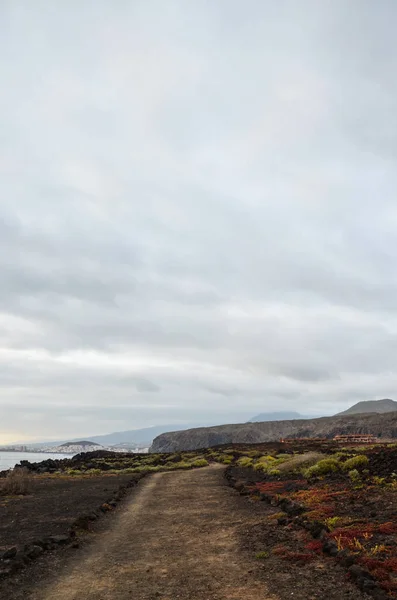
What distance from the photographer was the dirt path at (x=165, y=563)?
10.2 meters

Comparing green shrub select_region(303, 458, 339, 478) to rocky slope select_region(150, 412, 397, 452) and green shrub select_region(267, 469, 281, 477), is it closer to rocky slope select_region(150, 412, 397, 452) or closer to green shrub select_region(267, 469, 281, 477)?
green shrub select_region(267, 469, 281, 477)

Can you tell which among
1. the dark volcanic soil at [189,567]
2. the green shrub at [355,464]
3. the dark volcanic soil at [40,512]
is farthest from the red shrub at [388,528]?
the green shrub at [355,464]

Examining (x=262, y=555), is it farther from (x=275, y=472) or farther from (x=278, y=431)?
(x=278, y=431)

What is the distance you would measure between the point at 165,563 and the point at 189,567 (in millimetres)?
916

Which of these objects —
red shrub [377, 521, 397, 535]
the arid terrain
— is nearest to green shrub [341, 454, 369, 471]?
the arid terrain

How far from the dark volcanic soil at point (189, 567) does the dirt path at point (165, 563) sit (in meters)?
0.02

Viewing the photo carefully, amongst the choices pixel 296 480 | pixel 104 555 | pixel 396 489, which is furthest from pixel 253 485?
pixel 104 555

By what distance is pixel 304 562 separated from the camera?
11.5m

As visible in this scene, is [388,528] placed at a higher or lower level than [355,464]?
higher

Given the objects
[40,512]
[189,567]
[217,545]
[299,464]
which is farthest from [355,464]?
[189,567]

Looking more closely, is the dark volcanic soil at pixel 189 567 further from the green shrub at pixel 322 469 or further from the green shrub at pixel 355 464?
the green shrub at pixel 355 464

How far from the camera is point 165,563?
1262 centimetres

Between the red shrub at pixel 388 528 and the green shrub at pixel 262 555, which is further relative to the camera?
the red shrub at pixel 388 528

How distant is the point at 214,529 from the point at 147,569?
548cm
